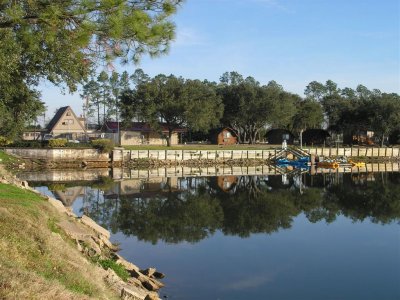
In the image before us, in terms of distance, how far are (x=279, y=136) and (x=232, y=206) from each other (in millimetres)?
66633

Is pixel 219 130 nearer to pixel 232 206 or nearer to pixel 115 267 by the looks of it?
pixel 232 206

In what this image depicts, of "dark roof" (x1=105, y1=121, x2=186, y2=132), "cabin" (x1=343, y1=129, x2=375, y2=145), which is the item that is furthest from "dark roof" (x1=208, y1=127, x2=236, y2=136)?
"cabin" (x1=343, y1=129, x2=375, y2=145)

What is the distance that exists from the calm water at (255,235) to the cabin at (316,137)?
54516 millimetres

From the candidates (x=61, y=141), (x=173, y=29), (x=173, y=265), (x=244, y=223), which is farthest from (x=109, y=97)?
(x=173, y=29)

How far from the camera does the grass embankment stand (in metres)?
6.59

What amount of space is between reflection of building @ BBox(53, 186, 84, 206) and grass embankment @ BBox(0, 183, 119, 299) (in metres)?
19.8

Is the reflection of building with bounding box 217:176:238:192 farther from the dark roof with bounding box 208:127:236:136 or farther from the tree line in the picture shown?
the dark roof with bounding box 208:127:236:136

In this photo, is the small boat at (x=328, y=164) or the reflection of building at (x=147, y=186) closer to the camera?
the reflection of building at (x=147, y=186)

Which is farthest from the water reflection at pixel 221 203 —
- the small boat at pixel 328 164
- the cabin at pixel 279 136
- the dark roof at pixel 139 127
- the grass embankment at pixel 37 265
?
the cabin at pixel 279 136

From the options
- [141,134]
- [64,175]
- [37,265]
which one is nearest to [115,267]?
[37,265]

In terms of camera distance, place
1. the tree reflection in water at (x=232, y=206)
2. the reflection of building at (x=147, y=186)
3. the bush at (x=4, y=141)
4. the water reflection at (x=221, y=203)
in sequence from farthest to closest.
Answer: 1. the bush at (x=4, y=141)
2. the reflection of building at (x=147, y=186)
3. the water reflection at (x=221, y=203)
4. the tree reflection in water at (x=232, y=206)

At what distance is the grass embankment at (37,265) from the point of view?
6586 millimetres

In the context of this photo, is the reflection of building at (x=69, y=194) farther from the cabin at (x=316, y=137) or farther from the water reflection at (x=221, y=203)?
the cabin at (x=316, y=137)

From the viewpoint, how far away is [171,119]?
7906cm
